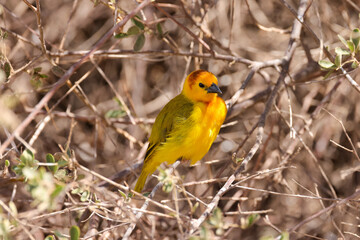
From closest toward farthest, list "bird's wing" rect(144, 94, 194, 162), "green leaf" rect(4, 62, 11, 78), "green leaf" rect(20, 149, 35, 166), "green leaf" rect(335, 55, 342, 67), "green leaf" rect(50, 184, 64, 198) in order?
"green leaf" rect(50, 184, 64, 198) < "green leaf" rect(20, 149, 35, 166) < "green leaf" rect(335, 55, 342, 67) < "green leaf" rect(4, 62, 11, 78) < "bird's wing" rect(144, 94, 194, 162)

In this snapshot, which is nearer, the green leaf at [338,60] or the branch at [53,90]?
the branch at [53,90]

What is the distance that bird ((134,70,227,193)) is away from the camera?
3.81 meters

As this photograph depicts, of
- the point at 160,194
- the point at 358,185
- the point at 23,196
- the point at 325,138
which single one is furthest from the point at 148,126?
the point at 358,185

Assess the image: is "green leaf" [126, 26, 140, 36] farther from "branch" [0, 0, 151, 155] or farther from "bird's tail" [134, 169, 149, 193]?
"bird's tail" [134, 169, 149, 193]

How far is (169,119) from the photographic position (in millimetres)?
3990

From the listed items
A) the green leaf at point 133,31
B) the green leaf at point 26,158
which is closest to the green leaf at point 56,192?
the green leaf at point 26,158

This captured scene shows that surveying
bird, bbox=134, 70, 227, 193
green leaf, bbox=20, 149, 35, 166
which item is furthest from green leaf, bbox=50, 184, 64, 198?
bird, bbox=134, 70, 227, 193

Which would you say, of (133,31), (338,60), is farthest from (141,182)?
(338,60)

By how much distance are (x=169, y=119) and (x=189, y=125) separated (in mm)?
235

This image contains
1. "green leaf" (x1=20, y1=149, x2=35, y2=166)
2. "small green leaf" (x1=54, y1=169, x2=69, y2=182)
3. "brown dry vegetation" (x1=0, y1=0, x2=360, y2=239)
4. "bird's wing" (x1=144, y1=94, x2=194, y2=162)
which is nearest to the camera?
"green leaf" (x1=20, y1=149, x2=35, y2=166)

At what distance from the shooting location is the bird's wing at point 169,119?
154 inches

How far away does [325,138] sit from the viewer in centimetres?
512

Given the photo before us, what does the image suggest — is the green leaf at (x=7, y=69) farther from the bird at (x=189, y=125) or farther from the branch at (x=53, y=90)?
the bird at (x=189, y=125)

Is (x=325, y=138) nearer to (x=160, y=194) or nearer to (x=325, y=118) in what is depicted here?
(x=325, y=118)
